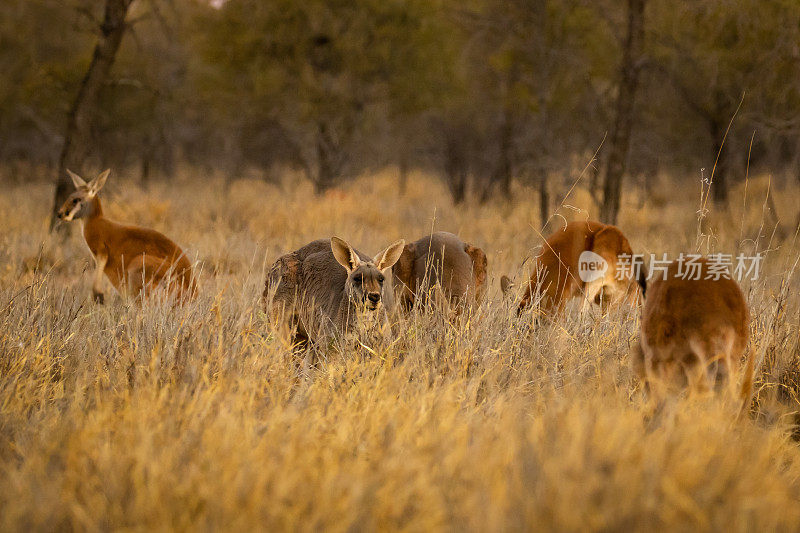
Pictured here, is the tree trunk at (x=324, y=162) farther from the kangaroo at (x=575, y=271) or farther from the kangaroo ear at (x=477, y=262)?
the kangaroo at (x=575, y=271)

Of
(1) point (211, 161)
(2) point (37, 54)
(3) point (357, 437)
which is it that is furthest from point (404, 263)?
(1) point (211, 161)

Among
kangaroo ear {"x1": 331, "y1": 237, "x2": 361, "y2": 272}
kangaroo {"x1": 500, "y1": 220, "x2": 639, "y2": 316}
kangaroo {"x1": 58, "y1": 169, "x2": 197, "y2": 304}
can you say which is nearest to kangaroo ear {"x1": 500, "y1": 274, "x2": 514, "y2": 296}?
kangaroo {"x1": 500, "y1": 220, "x2": 639, "y2": 316}

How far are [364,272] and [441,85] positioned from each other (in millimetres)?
14569

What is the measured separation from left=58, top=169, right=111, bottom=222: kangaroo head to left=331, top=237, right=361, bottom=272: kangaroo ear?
3.36m

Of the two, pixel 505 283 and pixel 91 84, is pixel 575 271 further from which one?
pixel 91 84

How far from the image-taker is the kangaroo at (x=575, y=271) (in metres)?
4.25

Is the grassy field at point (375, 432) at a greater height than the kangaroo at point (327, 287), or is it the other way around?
the kangaroo at point (327, 287)

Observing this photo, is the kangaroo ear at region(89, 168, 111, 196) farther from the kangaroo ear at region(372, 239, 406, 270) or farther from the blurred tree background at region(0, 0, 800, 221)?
the kangaroo ear at region(372, 239, 406, 270)

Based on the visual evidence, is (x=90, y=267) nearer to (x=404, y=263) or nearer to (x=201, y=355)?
(x=404, y=263)

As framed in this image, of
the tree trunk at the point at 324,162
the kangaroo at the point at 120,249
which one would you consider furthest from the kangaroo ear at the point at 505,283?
the tree trunk at the point at 324,162

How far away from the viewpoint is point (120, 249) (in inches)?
224

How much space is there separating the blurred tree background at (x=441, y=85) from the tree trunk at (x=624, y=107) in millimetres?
20

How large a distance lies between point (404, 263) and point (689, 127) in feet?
49.2

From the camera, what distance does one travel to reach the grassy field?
6.25 feet
